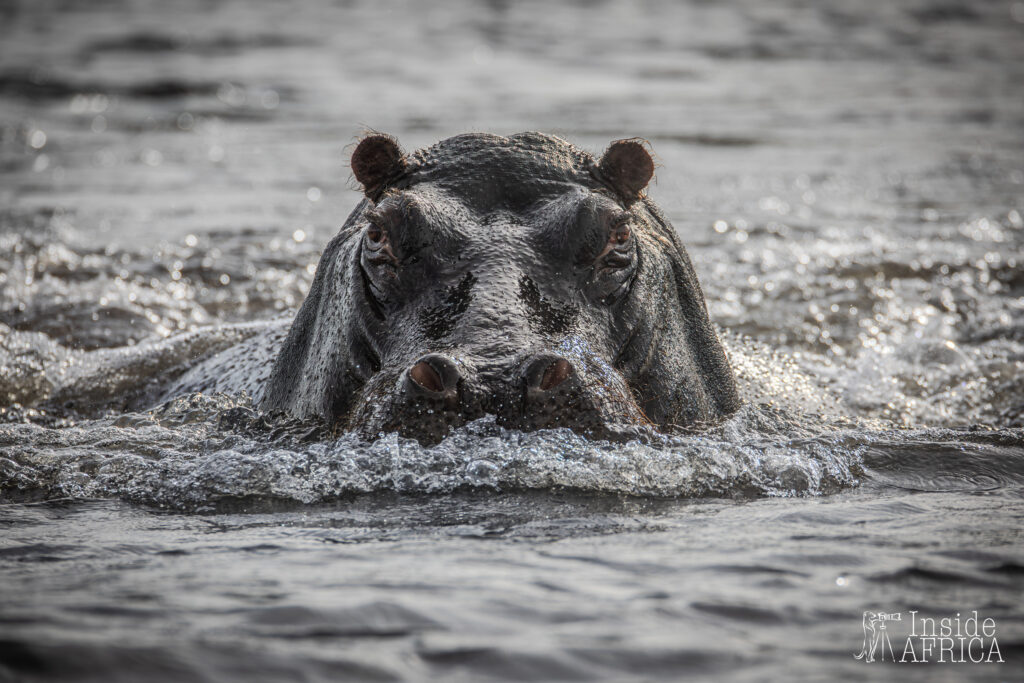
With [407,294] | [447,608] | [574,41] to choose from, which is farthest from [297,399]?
[574,41]

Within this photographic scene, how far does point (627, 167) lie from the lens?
5789 millimetres

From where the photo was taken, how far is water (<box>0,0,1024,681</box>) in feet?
10.8

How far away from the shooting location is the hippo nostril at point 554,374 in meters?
4.29

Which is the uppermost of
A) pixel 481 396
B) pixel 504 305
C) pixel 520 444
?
pixel 504 305

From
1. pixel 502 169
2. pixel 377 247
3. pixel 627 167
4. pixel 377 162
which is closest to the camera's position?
pixel 377 247

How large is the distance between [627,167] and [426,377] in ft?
6.71

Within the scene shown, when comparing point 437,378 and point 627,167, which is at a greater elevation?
point 627,167

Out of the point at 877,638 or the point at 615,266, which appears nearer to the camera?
the point at 877,638

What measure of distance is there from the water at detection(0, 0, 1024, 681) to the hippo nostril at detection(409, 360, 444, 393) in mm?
228

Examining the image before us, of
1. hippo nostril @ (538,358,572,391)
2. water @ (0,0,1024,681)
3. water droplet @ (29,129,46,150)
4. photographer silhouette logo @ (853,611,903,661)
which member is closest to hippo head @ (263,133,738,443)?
hippo nostril @ (538,358,572,391)

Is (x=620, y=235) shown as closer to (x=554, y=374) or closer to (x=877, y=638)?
(x=554, y=374)

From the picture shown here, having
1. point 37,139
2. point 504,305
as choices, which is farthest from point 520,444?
point 37,139

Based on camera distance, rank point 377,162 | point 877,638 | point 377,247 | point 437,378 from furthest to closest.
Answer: point 377,162
point 377,247
point 437,378
point 877,638

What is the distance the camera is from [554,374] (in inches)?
170
